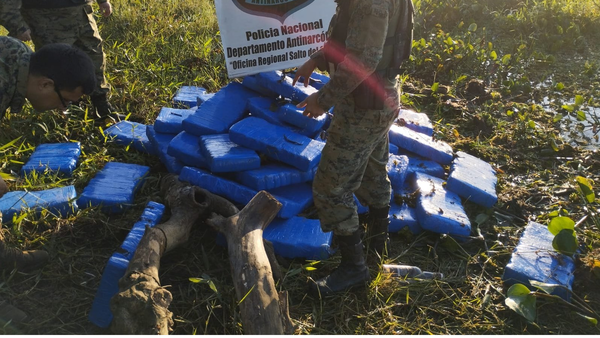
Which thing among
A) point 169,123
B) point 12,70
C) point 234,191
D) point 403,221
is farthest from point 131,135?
point 403,221

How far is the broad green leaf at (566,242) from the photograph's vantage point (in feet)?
10.4

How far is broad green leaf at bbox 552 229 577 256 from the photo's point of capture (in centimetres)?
317

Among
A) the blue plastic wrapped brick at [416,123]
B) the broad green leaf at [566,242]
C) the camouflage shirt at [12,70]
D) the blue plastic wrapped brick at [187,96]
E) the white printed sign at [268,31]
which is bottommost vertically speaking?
the broad green leaf at [566,242]

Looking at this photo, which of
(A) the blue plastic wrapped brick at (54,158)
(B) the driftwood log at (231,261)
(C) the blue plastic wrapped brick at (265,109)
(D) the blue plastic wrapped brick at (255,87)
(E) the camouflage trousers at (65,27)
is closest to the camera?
(B) the driftwood log at (231,261)

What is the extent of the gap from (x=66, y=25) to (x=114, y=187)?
5.56ft

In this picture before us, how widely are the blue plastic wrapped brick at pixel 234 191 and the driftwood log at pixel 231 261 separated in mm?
87

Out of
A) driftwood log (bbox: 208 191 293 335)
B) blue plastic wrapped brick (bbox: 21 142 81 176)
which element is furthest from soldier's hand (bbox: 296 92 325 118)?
blue plastic wrapped brick (bbox: 21 142 81 176)

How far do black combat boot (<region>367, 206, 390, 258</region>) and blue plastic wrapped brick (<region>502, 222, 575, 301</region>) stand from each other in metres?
0.79

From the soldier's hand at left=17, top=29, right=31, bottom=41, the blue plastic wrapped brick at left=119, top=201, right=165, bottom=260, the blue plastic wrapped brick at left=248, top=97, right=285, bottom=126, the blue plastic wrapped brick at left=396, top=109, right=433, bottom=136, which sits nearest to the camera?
the blue plastic wrapped brick at left=119, top=201, right=165, bottom=260

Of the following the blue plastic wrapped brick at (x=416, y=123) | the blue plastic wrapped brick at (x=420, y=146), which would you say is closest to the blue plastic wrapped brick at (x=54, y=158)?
the blue plastic wrapped brick at (x=420, y=146)

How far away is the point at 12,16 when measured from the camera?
3918 mm

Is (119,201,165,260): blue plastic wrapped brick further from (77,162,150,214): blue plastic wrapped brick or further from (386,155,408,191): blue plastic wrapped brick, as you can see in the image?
(386,155,408,191): blue plastic wrapped brick

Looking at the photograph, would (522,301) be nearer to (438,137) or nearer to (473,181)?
(473,181)

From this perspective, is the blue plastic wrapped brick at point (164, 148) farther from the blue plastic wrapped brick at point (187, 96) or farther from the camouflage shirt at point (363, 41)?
the camouflage shirt at point (363, 41)
